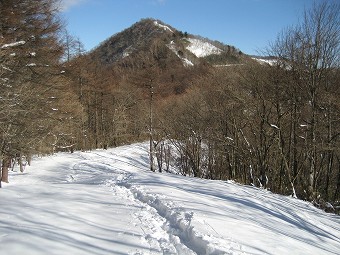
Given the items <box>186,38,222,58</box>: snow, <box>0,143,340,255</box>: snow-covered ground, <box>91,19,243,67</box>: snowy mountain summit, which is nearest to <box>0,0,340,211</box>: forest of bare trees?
<box>0,143,340,255</box>: snow-covered ground

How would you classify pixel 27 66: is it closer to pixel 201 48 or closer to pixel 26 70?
pixel 26 70

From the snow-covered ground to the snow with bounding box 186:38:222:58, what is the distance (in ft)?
310

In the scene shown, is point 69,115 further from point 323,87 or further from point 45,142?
point 323,87

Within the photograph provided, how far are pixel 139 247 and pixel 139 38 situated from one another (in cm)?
10438

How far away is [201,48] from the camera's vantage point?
10819cm

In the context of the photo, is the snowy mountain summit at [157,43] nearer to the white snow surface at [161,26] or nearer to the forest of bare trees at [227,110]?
the white snow surface at [161,26]

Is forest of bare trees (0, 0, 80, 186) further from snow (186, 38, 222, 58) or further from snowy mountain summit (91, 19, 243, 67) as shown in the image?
snow (186, 38, 222, 58)

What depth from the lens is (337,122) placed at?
56.6ft

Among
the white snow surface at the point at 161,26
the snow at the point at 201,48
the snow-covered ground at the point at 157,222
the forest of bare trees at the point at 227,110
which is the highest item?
the white snow surface at the point at 161,26

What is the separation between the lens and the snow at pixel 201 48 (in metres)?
104

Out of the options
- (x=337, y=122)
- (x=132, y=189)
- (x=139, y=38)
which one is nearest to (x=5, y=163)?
(x=132, y=189)

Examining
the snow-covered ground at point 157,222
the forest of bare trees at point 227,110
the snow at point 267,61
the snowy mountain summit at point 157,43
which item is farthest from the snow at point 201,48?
the snow-covered ground at point 157,222

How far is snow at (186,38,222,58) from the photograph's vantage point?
103562mm

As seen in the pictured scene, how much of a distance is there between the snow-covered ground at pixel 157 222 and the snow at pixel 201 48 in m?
94.4
